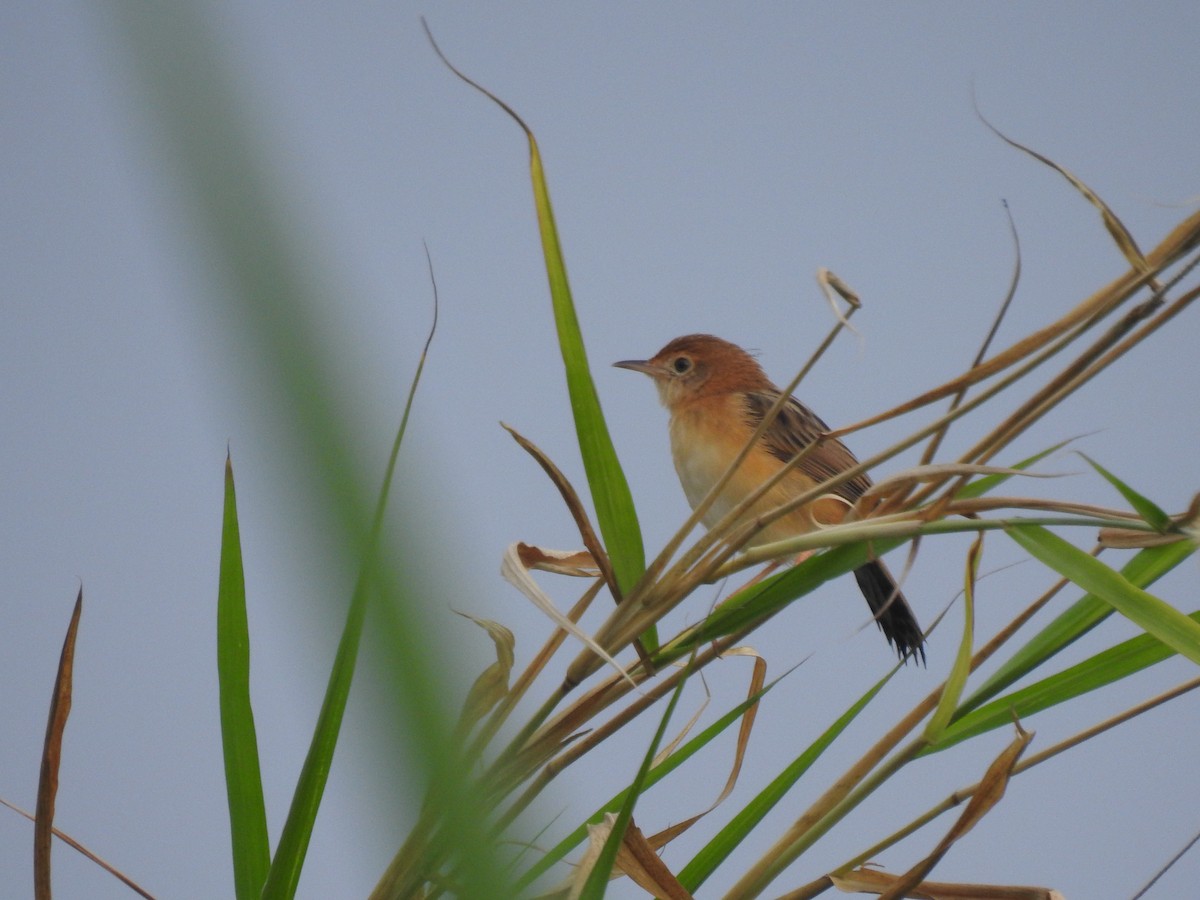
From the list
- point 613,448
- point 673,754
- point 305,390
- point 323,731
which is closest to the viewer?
point 305,390

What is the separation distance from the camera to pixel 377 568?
0.32 meters

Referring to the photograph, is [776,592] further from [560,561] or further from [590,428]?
[560,561]

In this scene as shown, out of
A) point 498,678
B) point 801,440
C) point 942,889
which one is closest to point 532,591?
point 498,678

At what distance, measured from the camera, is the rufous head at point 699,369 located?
15.8 feet

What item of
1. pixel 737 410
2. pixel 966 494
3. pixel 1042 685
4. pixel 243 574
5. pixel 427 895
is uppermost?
pixel 737 410

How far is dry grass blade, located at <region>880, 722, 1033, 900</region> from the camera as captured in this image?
4.89 feet

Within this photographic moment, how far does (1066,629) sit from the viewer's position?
1.49 m

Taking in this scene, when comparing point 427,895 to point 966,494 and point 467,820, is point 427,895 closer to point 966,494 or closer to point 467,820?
point 966,494

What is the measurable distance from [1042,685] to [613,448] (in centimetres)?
69

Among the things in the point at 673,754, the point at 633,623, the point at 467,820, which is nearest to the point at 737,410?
the point at 673,754

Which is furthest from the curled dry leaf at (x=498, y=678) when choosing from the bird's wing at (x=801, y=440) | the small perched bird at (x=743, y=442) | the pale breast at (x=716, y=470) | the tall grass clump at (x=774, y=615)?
the bird's wing at (x=801, y=440)

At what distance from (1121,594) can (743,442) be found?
2964 millimetres

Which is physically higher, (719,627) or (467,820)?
(719,627)

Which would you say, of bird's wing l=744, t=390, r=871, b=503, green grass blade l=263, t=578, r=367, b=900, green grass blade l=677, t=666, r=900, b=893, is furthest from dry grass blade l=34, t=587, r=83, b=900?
bird's wing l=744, t=390, r=871, b=503
